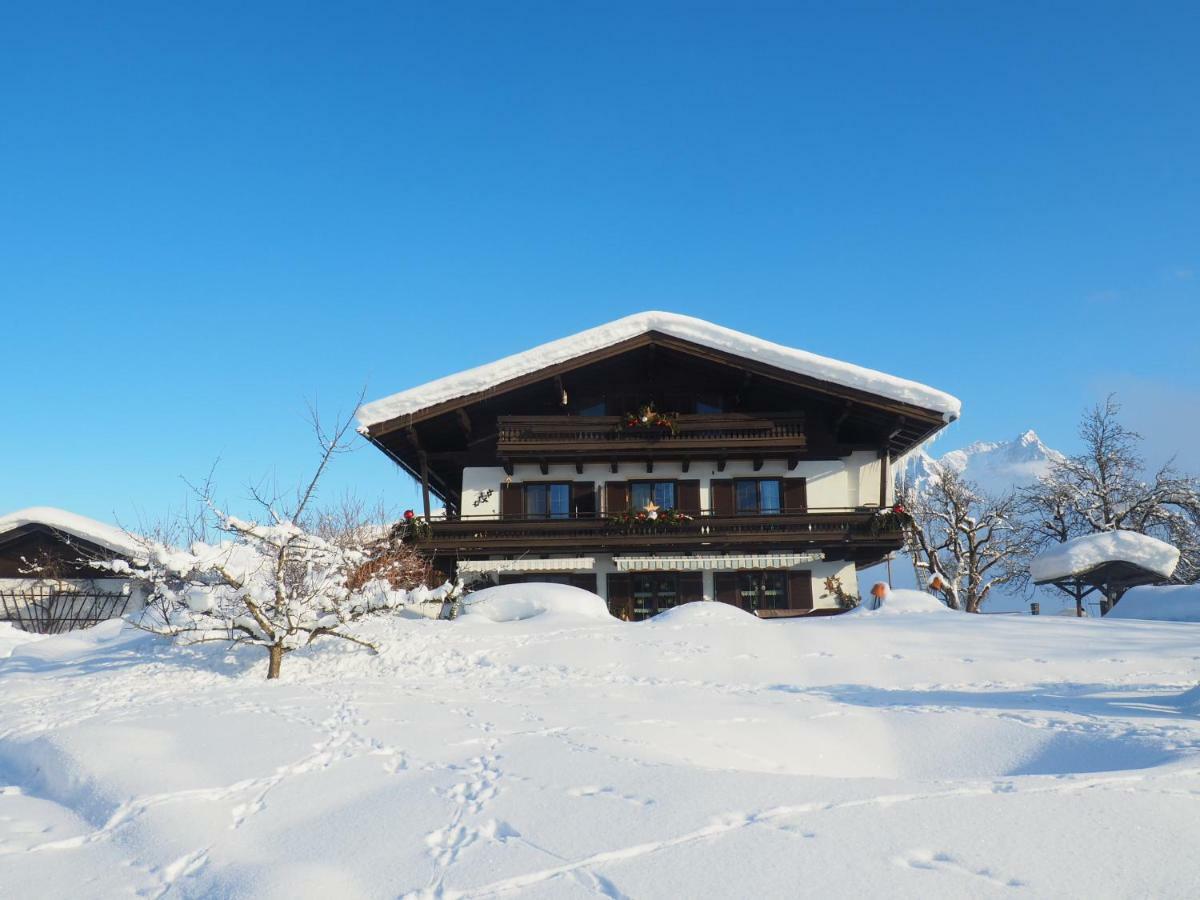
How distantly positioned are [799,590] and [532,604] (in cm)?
941

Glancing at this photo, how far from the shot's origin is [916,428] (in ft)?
72.6

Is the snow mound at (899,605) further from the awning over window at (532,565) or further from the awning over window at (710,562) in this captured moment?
the awning over window at (532,565)

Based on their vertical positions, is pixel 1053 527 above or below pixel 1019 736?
above

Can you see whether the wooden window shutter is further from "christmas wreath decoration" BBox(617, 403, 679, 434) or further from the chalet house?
"christmas wreath decoration" BBox(617, 403, 679, 434)

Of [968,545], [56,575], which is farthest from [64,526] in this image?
[968,545]

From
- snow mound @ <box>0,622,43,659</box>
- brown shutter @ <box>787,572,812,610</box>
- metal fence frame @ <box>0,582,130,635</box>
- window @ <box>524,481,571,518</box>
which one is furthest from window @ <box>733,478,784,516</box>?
metal fence frame @ <box>0,582,130,635</box>

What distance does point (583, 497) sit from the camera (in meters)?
23.3

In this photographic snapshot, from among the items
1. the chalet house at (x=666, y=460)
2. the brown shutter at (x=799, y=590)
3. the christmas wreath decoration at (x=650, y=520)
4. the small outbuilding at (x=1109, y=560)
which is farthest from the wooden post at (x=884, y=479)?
the christmas wreath decoration at (x=650, y=520)

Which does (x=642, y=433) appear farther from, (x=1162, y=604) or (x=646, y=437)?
(x=1162, y=604)

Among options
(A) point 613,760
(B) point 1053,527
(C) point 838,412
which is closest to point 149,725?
(A) point 613,760

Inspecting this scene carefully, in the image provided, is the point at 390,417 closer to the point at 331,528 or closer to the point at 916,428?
the point at 331,528

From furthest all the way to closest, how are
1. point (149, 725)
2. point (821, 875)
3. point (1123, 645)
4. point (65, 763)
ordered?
point (1123, 645) → point (149, 725) → point (65, 763) → point (821, 875)

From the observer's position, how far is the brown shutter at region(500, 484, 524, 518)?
23234 mm

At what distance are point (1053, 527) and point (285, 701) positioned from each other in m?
34.7
